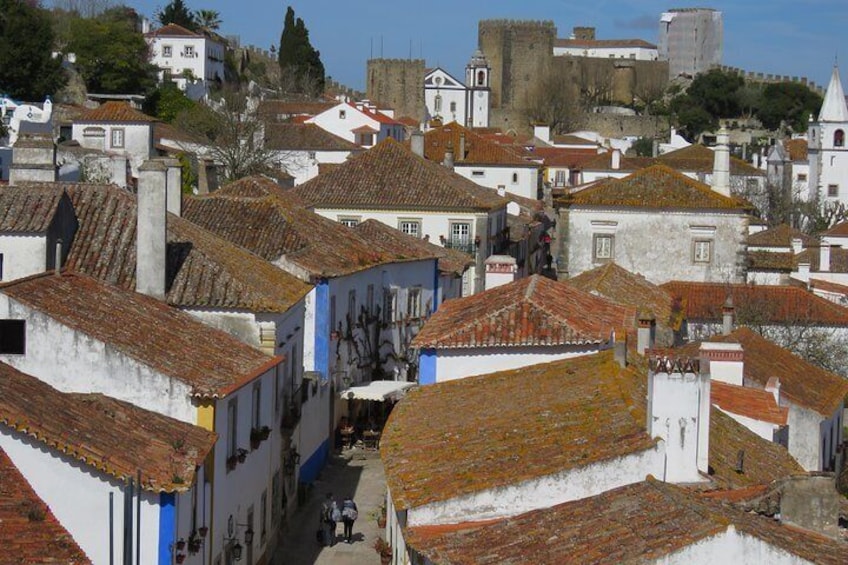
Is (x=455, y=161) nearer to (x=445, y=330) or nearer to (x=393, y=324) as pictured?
(x=393, y=324)

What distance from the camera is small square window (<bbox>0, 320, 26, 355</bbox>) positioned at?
18938 mm

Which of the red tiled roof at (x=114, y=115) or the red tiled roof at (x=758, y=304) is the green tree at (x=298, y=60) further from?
the red tiled roof at (x=758, y=304)

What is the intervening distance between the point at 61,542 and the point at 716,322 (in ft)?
89.8

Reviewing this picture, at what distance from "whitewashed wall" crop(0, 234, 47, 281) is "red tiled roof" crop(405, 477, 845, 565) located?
9.85m

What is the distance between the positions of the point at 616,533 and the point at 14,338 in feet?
28.0

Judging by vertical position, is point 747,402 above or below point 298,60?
below

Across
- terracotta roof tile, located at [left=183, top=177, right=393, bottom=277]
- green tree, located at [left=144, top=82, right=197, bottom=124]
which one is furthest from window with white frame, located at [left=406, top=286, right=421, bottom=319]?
green tree, located at [left=144, top=82, right=197, bottom=124]

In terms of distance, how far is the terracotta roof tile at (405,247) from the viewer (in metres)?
38.6

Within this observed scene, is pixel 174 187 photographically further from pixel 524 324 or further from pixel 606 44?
pixel 606 44

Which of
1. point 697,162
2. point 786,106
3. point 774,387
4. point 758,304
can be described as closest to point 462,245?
point 758,304

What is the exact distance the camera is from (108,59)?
81500 millimetres

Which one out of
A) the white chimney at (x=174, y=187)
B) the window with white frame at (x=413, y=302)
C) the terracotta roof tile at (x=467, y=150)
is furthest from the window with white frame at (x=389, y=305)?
the terracotta roof tile at (x=467, y=150)

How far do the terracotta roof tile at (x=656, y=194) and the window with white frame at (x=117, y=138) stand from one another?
78.6 feet

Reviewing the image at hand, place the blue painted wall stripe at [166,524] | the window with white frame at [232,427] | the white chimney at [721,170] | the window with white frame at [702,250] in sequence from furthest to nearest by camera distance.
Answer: the white chimney at [721,170]
the window with white frame at [702,250]
the window with white frame at [232,427]
the blue painted wall stripe at [166,524]
